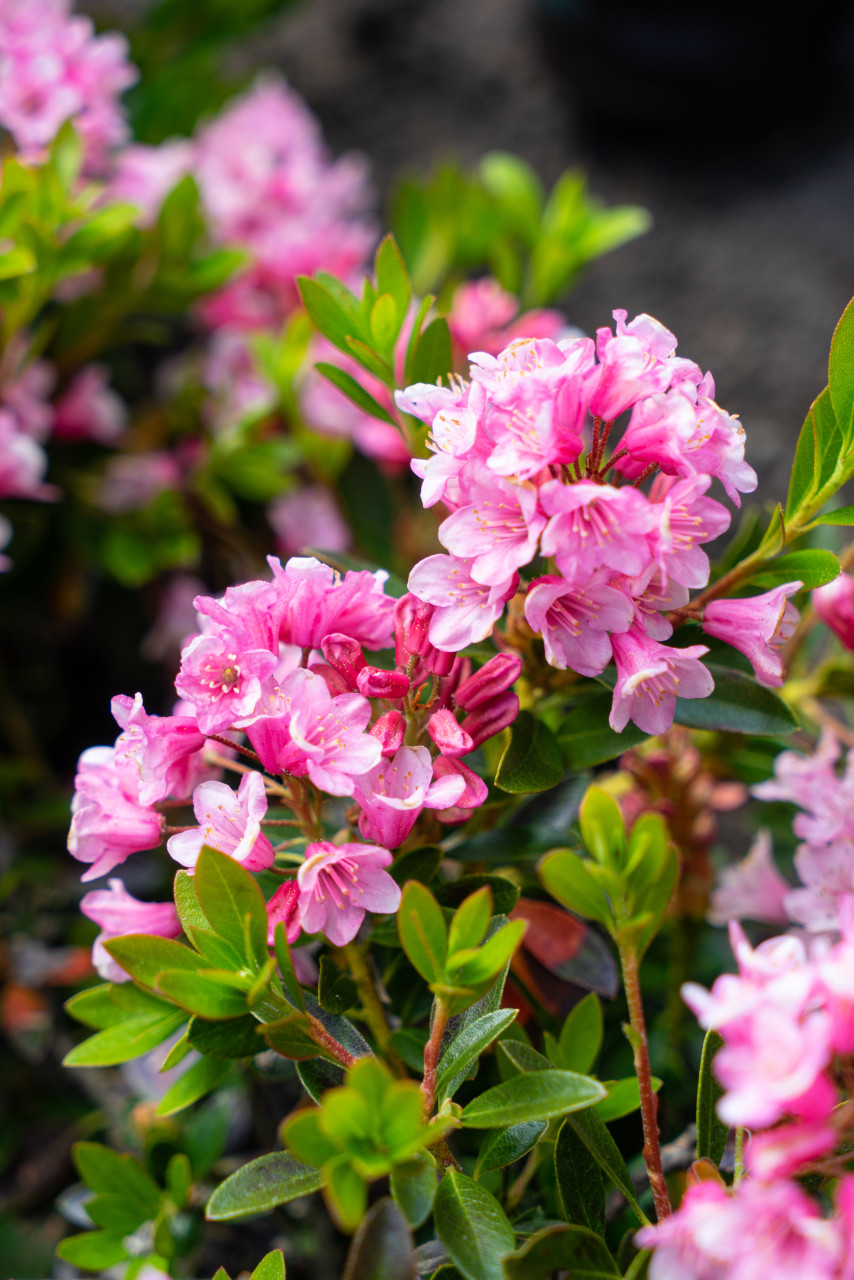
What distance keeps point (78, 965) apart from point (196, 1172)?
524 millimetres

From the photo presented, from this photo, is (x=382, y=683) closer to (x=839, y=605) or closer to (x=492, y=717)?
(x=492, y=717)

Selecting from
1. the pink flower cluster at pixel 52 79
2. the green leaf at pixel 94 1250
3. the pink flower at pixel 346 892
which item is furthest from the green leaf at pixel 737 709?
the pink flower cluster at pixel 52 79

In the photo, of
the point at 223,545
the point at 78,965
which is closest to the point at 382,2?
the point at 223,545

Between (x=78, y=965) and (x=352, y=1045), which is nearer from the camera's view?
(x=352, y=1045)

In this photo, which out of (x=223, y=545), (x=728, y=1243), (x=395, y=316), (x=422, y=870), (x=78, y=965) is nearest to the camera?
(x=728, y=1243)

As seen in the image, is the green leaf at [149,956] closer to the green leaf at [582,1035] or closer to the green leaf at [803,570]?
the green leaf at [582,1035]

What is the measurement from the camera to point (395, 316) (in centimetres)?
76

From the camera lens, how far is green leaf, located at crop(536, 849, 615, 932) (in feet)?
1.84

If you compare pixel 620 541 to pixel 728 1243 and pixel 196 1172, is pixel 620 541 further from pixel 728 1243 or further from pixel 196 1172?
pixel 196 1172

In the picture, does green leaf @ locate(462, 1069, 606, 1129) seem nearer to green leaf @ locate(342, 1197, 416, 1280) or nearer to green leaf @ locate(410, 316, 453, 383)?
green leaf @ locate(342, 1197, 416, 1280)

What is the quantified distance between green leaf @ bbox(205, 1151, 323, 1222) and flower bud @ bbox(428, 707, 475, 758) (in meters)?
0.25

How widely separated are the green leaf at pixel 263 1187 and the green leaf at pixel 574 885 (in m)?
0.21

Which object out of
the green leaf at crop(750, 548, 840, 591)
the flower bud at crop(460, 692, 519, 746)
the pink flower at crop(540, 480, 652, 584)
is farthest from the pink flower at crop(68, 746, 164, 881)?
the green leaf at crop(750, 548, 840, 591)

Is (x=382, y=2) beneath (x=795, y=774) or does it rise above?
above
